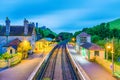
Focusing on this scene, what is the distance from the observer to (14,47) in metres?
69.6

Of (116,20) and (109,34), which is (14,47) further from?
(116,20)

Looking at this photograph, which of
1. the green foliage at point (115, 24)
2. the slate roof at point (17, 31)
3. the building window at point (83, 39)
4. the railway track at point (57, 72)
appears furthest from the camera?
the green foliage at point (115, 24)

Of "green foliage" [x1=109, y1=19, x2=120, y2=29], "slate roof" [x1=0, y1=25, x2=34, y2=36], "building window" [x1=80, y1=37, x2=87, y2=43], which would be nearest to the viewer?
"building window" [x1=80, y1=37, x2=87, y2=43]

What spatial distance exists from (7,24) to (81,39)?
2261 cm

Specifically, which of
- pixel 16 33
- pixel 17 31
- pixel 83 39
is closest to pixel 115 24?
pixel 83 39

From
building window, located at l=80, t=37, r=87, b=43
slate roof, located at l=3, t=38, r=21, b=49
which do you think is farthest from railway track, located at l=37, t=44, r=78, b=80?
building window, located at l=80, t=37, r=87, b=43

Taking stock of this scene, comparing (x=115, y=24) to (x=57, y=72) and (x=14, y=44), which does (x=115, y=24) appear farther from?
(x=57, y=72)

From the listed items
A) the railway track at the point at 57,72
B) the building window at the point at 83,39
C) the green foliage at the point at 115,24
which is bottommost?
the railway track at the point at 57,72

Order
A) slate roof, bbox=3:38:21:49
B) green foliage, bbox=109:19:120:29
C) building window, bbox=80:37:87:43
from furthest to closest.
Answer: green foliage, bbox=109:19:120:29 < building window, bbox=80:37:87:43 < slate roof, bbox=3:38:21:49

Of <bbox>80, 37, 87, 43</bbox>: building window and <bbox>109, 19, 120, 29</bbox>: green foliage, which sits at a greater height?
<bbox>109, 19, 120, 29</bbox>: green foliage

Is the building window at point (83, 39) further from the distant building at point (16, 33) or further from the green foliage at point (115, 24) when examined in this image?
the green foliage at point (115, 24)

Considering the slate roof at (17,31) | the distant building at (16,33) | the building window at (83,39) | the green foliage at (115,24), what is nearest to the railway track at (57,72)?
the building window at (83,39)

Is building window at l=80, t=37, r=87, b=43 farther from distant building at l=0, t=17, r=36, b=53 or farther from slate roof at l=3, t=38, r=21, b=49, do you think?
slate roof at l=3, t=38, r=21, b=49

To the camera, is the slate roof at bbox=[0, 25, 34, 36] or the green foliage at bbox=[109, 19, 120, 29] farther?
the green foliage at bbox=[109, 19, 120, 29]
